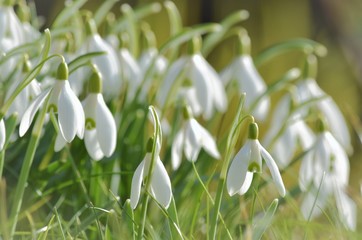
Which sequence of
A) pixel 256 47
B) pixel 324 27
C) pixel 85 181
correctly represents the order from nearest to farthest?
1. pixel 85 181
2. pixel 256 47
3. pixel 324 27

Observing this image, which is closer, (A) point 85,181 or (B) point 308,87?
(A) point 85,181

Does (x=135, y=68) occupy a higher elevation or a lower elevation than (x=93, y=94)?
lower

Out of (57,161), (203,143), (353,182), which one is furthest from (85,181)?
(353,182)

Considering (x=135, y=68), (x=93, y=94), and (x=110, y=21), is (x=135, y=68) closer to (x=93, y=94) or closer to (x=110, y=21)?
(x=110, y=21)

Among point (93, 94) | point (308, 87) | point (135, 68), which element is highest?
point (93, 94)

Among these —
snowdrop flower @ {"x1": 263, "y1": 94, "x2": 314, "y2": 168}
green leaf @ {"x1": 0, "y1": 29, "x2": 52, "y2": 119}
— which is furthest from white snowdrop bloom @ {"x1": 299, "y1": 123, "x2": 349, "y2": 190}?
green leaf @ {"x1": 0, "y1": 29, "x2": 52, "y2": 119}

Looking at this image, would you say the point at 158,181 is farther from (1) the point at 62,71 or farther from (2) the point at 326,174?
(2) the point at 326,174

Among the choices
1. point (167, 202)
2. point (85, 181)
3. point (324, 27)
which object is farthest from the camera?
point (324, 27)

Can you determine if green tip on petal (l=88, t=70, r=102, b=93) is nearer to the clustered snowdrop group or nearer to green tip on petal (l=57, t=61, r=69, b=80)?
the clustered snowdrop group
